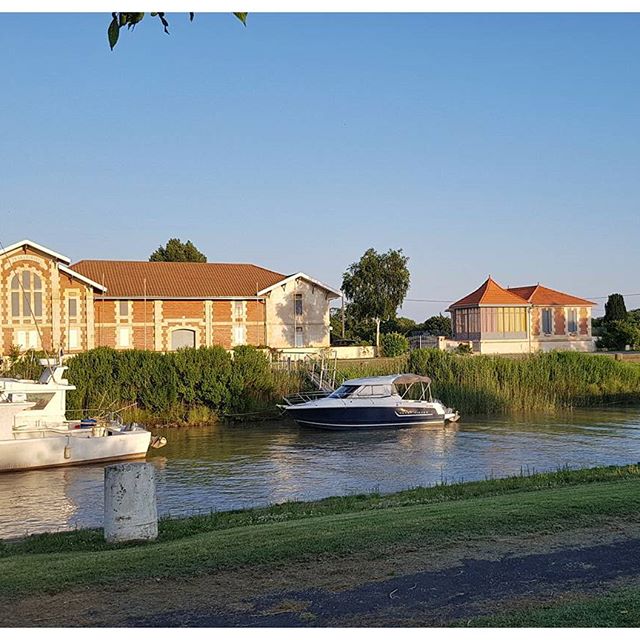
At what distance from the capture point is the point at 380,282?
6294cm

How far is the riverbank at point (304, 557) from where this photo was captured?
6.82m

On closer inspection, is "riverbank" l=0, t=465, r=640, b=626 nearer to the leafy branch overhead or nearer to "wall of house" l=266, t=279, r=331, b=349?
the leafy branch overhead

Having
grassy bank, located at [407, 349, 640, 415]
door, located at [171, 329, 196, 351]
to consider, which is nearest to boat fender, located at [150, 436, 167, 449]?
grassy bank, located at [407, 349, 640, 415]

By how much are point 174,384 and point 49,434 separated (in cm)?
Answer: 1054

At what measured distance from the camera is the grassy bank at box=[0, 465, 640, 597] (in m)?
8.14

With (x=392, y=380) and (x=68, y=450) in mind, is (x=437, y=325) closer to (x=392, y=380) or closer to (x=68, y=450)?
(x=392, y=380)

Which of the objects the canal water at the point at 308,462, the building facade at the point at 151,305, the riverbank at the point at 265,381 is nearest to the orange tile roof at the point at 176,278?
the building facade at the point at 151,305

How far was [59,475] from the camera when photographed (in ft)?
81.6

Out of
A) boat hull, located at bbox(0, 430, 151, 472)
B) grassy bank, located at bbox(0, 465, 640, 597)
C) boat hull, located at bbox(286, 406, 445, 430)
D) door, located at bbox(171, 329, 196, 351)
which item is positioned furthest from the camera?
door, located at bbox(171, 329, 196, 351)

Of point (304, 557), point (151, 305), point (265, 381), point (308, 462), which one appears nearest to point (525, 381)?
point (265, 381)

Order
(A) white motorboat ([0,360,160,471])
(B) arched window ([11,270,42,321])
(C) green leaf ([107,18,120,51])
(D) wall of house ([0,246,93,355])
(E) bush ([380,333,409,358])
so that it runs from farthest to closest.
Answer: (E) bush ([380,333,409,358])
(B) arched window ([11,270,42,321])
(D) wall of house ([0,246,93,355])
(A) white motorboat ([0,360,160,471])
(C) green leaf ([107,18,120,51])

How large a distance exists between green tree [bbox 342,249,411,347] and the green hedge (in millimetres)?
24533

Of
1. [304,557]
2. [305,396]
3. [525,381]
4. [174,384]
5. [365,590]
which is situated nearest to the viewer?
[365,590]

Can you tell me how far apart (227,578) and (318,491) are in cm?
1277
